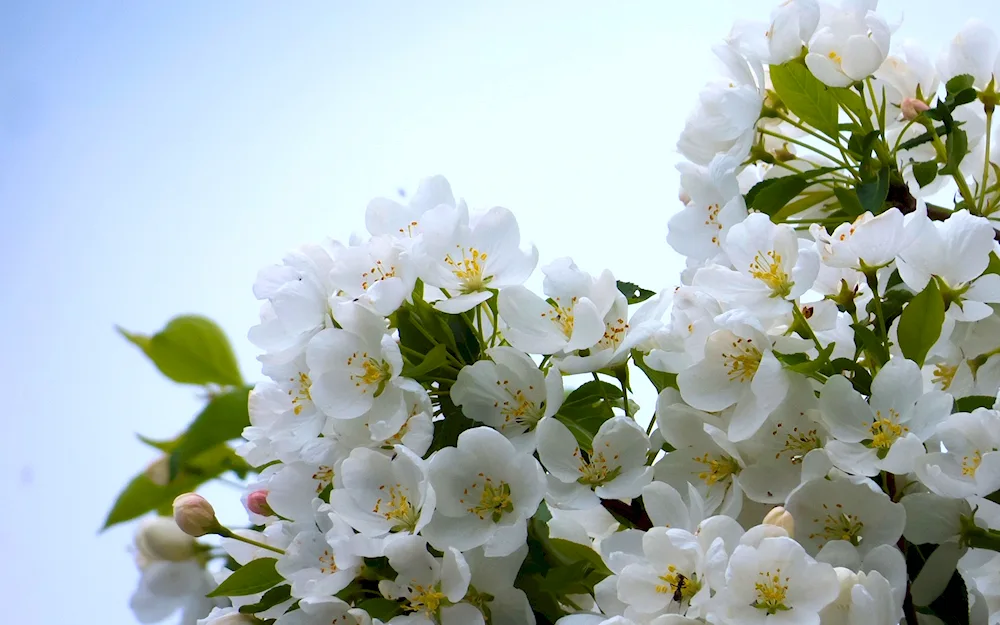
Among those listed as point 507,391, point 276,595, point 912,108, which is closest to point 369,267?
point 507,391

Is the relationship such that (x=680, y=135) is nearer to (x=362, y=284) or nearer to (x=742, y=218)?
(x=742, y=218)

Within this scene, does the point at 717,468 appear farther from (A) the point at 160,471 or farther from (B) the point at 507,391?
(A) the point at 160,471

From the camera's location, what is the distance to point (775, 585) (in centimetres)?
49

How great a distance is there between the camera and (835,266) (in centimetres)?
61

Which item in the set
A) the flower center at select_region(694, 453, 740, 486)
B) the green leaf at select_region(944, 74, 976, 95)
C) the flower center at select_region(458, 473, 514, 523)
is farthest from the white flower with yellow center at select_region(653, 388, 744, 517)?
the green leaf at select_region(944, 74, 976, 95)

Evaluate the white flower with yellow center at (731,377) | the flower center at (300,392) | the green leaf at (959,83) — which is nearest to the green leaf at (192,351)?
the flower center at (300,392)

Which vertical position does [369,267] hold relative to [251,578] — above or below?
above

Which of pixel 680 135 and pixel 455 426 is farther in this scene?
pixel 680 135

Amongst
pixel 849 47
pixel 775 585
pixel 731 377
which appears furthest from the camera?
pixel 849 47

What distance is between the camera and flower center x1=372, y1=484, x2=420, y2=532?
0.58 meters

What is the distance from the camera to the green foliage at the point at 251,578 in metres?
0.64

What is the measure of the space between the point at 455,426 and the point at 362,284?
0.11 meters

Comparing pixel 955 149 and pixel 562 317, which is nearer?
pixel 562 317

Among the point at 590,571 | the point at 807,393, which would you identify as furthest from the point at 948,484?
the point at 590,571
